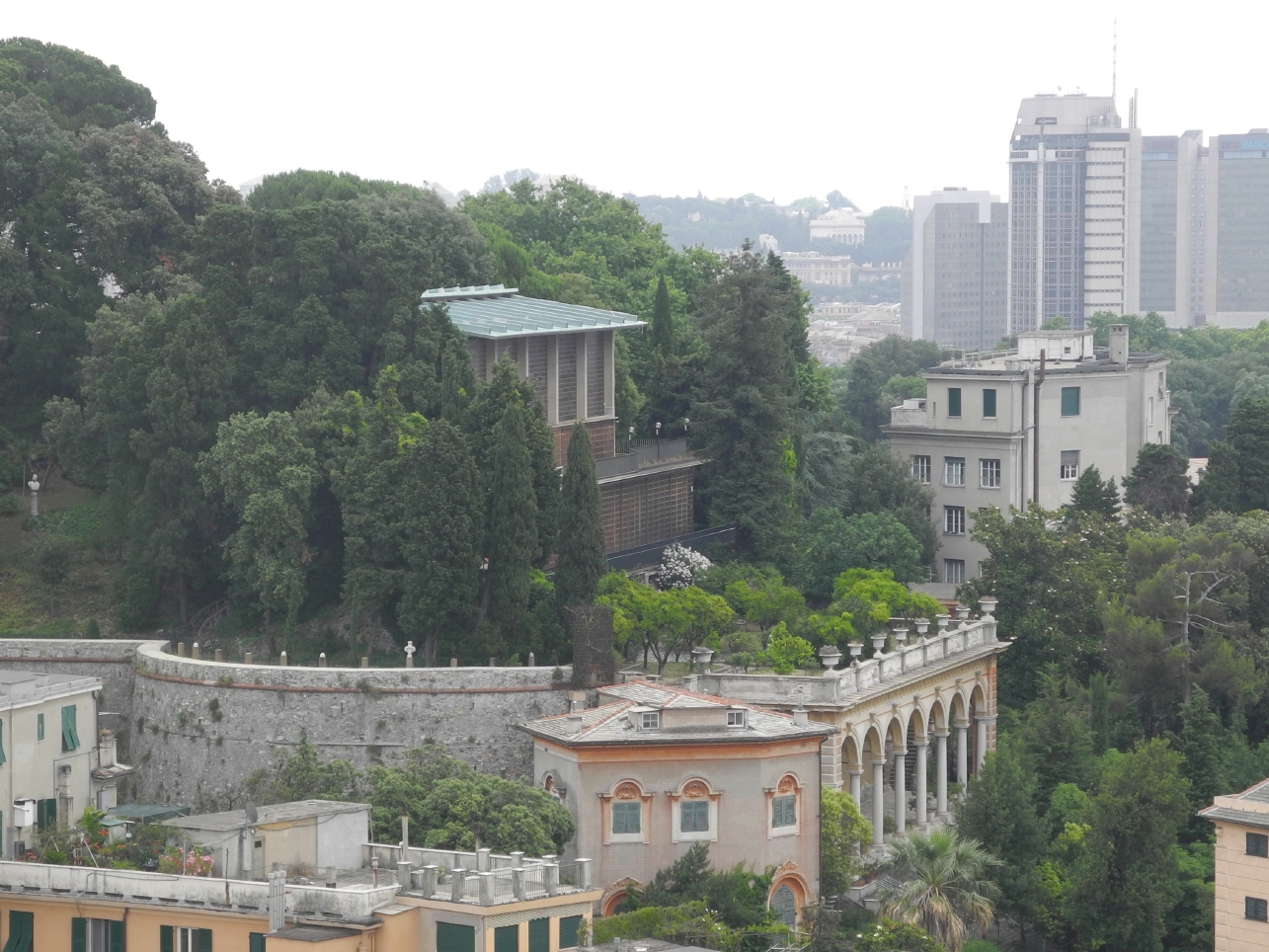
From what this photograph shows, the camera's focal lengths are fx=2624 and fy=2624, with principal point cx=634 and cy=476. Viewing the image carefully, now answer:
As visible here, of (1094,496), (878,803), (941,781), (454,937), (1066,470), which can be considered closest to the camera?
(454,937)

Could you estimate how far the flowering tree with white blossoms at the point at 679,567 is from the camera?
7125cm

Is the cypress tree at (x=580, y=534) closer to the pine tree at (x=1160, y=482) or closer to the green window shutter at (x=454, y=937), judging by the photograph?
the green window shutter at (x=454, y=937)

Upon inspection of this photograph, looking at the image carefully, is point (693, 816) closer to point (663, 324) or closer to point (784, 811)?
point (784, 811)

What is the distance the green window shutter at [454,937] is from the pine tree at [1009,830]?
1831cm

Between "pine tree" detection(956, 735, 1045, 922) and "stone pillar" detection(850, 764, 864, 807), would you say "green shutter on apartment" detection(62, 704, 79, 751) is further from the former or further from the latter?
"pine tree" detection(956, 735, 1045, 922)

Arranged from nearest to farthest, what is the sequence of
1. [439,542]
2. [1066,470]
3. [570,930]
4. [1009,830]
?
[570,930] → [1009,830] → [439,542] → [1066,470]

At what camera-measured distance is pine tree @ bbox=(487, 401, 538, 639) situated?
63438mm

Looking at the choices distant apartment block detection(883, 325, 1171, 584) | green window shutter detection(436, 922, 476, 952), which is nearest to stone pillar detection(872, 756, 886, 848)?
green window shutter detection(436, 922, 476, 952)

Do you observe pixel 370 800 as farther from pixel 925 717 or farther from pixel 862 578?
pixel 862 578

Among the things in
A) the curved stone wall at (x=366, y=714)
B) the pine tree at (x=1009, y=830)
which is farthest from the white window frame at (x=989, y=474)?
the curved stone wall at (x=366, y=714)

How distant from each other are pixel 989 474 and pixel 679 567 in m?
19.6

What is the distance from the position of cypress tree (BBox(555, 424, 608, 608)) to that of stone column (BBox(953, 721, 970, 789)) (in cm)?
1009

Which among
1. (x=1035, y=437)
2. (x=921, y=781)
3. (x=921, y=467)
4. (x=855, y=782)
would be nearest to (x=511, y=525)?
(x=855, y=782)

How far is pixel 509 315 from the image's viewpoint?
246 feet
